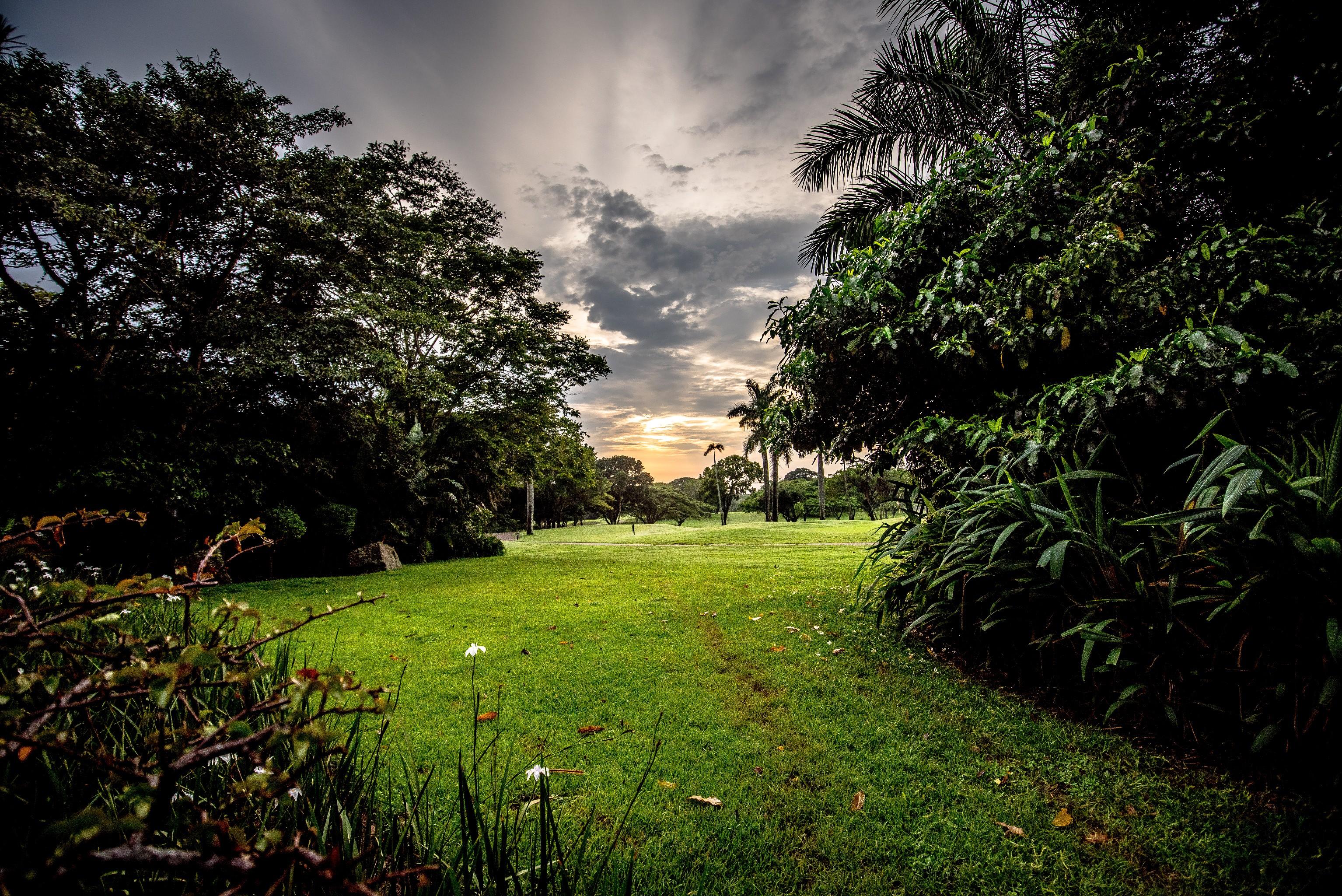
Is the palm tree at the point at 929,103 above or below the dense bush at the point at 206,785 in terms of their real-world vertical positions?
above

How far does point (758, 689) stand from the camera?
3672 millimetres

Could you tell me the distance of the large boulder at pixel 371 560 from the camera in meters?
11.3

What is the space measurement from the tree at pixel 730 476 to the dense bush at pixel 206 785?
37686mm

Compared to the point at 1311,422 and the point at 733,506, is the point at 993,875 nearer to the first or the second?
the point at 1311,422

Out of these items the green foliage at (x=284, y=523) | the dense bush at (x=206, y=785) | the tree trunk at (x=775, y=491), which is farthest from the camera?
the tree trunk at (x=775, y=491)

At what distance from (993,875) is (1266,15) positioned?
6053mm

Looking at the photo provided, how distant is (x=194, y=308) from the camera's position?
8.46 m

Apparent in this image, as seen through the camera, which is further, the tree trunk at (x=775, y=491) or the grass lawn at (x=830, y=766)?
the tree trunk at (x=775, y=491)

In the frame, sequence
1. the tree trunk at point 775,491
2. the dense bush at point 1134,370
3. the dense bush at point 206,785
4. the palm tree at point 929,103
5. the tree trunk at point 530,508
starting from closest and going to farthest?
the dense bush at point 206,785, the dense bush at point 1134,370, the palm tree at point 929,103, the tree trunk at point 530,508, the tree trunk at point 775,491

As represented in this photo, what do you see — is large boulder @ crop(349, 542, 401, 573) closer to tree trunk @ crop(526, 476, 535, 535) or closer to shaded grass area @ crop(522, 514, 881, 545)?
shaded grass area @ crop(522, 514, 881, 545)

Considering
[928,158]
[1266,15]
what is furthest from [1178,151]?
[928,158]

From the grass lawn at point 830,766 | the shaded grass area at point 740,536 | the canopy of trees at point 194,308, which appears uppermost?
the canopy of trees at point 194,308

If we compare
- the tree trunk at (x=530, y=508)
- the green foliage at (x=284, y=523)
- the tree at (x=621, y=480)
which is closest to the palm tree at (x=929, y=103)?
the green foliage at (x=284, y=523)

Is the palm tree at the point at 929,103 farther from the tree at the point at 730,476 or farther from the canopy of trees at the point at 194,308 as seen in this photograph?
the tree at the point at 730,476
